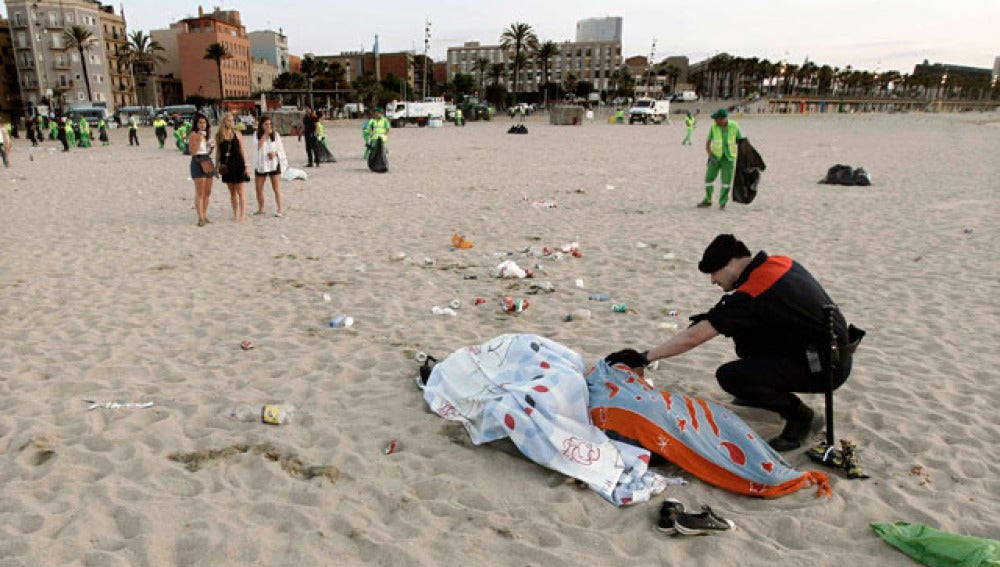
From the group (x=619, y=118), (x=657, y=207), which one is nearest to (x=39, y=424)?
(x=657, y=207)

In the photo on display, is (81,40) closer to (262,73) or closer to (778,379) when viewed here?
(262,73)

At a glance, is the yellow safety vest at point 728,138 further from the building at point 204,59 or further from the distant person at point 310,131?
the building at point 204,59

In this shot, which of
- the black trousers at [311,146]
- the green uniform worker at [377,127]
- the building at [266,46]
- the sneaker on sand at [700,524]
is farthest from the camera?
the building at [266,46]

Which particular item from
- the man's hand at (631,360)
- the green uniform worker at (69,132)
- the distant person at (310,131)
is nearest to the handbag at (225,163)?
the man's hand at (631,360)

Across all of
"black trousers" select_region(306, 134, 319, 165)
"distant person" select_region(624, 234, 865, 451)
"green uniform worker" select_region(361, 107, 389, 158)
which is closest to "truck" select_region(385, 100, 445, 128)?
"black trousers" select_region(306, 134, 319, 165)

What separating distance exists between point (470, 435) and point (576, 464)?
24.8 inches

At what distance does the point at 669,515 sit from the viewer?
103 inches

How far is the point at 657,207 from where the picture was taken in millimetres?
10711

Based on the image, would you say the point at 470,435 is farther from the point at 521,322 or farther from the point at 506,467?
the point at 521,322

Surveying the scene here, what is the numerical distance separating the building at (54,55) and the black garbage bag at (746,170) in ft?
238

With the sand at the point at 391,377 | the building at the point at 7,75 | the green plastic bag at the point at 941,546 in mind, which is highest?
the building at the point at 7,75

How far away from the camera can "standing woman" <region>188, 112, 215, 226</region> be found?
8.56 metres

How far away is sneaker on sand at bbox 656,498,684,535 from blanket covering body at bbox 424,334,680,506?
0.12 meters

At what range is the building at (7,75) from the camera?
2660 inches
